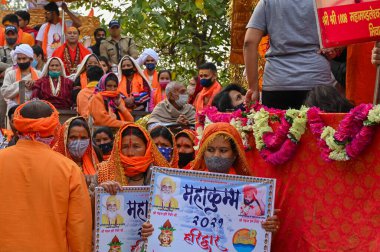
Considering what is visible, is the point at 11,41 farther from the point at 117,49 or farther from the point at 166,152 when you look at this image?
the point at 166,152

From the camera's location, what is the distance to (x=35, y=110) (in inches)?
250

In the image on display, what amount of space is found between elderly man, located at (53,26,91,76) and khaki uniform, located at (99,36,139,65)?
565mm

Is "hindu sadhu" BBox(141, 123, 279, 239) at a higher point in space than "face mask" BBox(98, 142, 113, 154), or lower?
higher

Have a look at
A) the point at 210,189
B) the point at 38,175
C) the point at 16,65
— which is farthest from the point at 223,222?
the point at 16,65

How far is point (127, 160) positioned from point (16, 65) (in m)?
8.45

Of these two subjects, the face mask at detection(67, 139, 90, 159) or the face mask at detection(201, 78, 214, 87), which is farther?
the face mask at detection(201, 78, 214, 87)

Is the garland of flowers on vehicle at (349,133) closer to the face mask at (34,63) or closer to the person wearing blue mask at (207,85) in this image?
the person wearing blue mask at (207,85)

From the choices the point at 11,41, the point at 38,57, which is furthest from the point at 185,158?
the point at 11,41

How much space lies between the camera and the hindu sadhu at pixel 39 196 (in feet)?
20.2

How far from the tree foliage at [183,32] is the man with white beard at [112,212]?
777 centimetres

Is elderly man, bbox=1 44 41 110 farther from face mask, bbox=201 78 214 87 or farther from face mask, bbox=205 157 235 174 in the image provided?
face mask, bbox=205 157 235 174

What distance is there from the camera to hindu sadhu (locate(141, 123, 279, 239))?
6332 millimetres

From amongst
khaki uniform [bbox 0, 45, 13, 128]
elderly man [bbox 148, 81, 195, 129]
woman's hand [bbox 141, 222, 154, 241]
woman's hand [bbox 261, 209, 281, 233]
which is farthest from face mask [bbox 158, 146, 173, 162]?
khaki uniform [bbox 0, 45, 13, 128]

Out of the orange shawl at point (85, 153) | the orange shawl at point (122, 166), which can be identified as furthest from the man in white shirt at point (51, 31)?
the orange shawl at point (122, 166)
